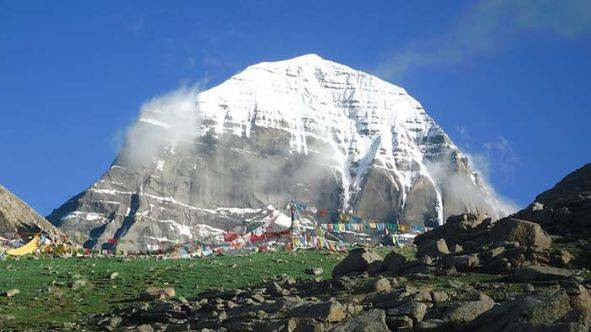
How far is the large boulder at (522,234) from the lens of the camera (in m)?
30.6

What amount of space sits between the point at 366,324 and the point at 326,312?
7.38 feet

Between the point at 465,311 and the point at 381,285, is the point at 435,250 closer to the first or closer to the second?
the point at 381,285

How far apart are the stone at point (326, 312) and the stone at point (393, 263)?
10666mm

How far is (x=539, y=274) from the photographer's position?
964 inches

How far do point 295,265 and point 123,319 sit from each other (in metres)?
21.9

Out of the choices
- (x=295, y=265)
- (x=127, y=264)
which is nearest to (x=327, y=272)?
(x=295, y=265)

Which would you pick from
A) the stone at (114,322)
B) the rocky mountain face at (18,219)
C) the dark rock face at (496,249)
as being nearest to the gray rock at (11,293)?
the stone at (114,322)

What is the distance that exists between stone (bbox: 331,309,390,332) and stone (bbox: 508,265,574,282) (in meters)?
8.73

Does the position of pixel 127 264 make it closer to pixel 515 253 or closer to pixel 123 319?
pixel 123 319

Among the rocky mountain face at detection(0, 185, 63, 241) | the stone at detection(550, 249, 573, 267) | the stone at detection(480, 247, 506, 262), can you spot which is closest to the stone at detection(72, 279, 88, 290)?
the stone at detection(480, 247, 506, 262)

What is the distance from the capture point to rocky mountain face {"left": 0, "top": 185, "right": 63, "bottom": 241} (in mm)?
75250

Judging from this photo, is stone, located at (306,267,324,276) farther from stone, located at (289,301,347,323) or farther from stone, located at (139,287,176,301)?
stone, located at (289,301,347,323)

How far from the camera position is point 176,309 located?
26.3 meters

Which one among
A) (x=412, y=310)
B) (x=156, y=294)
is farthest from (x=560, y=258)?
(x=156, y=294)
